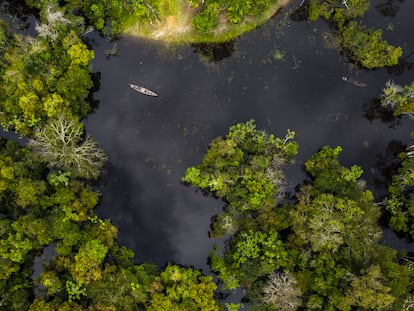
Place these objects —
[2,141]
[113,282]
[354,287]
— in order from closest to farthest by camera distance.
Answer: [354,287]
[113,282]
[2,141]

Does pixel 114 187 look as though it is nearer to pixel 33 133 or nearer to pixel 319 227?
pixel 33 133

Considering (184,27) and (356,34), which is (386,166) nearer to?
(356,34)

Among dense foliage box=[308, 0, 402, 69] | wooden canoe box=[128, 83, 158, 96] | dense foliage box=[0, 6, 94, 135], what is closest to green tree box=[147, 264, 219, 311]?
wooden canoe box=[128, 83, 158, 96]

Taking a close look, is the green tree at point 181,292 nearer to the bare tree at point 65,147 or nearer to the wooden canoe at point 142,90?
the bare tree at point 65,147

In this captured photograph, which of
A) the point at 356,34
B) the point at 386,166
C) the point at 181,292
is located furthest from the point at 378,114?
the point at 181,292

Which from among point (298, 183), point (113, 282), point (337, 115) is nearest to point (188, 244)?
point (113, 282)

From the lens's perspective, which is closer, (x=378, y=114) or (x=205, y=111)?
(x=205, y=111)
